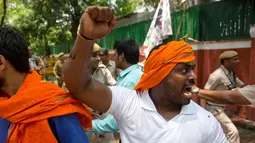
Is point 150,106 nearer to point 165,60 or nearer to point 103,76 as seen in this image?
point 165,60

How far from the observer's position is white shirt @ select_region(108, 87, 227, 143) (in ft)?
5.84

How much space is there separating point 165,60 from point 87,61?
1.64 feet

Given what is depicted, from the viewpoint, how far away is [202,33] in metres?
8.28

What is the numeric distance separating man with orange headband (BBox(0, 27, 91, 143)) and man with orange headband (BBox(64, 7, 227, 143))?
14cm

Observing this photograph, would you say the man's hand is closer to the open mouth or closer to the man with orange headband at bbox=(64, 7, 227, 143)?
the man with orange headband at bbox=(64, 7, 227, 143)

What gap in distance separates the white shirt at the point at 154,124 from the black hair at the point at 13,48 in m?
0.50

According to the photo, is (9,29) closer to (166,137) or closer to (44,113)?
(44,113)

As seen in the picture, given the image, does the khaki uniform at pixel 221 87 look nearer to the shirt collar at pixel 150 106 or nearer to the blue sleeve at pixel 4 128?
the shirt collar at pixel 150 106

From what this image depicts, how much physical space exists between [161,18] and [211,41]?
1.45 m

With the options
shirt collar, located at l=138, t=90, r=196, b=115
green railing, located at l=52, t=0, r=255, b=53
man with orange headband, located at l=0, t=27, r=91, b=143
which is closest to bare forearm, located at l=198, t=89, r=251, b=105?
shirt collar, located at l=138, t=90, r=196, b=115

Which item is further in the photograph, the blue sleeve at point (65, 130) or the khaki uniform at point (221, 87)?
the khaki uniform at point (221, 87)

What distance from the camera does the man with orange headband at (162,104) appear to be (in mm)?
1770

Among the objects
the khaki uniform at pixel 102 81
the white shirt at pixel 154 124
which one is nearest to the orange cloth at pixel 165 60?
the white shirt at pixel 154 124

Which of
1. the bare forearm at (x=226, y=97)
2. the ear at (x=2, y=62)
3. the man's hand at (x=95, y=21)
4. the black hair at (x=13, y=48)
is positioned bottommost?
the bare forearm at (x=226, y=97)
